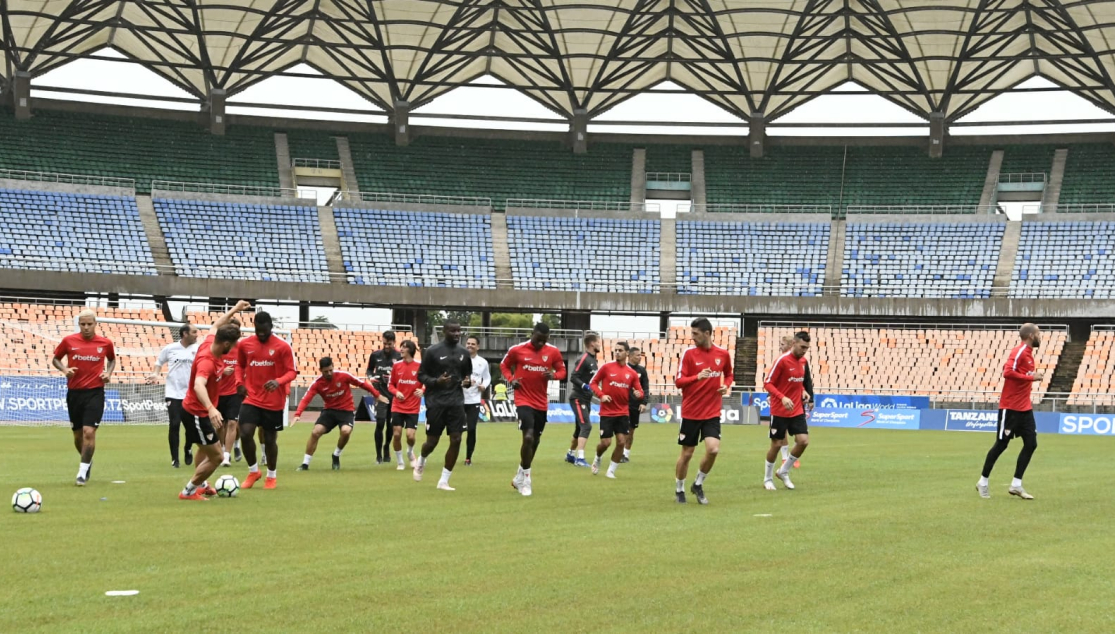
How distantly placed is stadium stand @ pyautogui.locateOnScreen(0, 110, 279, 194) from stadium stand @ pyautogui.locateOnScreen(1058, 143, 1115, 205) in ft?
135

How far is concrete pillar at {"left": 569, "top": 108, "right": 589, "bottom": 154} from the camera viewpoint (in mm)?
61062

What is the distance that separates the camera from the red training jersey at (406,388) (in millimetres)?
18969

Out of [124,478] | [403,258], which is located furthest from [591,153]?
[124,478]

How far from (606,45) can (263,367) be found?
4263cm

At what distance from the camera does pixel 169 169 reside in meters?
58.5

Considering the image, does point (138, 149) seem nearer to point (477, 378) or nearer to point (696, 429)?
point (477, 378)

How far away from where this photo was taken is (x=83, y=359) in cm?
1497

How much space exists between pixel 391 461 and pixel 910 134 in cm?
4818

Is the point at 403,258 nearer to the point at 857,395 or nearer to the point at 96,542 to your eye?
the point at 857,395

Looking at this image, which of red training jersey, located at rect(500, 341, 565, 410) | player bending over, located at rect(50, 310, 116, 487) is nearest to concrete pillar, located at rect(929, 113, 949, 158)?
red training jersey, located at rect(500, 341, 565, 410)

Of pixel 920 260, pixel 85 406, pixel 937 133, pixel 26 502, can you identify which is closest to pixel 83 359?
pixel 85 406

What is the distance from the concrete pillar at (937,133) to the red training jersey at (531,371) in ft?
163

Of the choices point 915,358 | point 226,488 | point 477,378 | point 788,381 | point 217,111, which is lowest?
point 915,358

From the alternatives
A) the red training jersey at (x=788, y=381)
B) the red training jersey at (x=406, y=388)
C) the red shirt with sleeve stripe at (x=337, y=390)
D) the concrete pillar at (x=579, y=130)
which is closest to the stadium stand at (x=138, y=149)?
the concrete pillar at (x=579, y=130)
